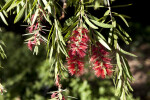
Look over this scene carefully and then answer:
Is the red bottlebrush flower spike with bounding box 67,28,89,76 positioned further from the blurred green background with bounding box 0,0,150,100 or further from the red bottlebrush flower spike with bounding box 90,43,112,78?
the blurred green background with bounding box 0,0,150,100

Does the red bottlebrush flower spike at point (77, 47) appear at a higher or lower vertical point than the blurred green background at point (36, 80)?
higher

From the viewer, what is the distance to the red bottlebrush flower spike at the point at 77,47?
24.5 inches

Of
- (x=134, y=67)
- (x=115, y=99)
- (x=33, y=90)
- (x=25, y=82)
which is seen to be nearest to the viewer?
(x=115, y=99)

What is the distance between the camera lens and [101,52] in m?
0.68

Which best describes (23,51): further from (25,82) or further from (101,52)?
(101,52)

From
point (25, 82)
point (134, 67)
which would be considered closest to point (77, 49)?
point (25, 82)

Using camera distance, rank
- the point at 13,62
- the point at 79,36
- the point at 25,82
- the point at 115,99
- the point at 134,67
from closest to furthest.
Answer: the point at 79,36 → the point at 115,99 → the point at 25,82 → the point at 13,62 → the point at 134,67

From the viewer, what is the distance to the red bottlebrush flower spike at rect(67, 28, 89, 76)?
2.04 ft

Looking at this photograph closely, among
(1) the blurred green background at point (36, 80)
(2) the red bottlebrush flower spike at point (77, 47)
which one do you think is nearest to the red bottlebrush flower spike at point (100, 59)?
(2) the red bottlebrush flower spike at point (77, 47)

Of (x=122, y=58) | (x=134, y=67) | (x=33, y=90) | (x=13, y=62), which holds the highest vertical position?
(x=122, y=58)

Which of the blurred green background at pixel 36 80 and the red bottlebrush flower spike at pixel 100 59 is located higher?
the red bottlebrush flower spike at pixel 100 59

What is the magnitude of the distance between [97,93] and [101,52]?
4.80ft

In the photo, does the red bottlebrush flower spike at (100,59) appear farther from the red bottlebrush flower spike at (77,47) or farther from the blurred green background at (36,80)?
the blurred green background at (36,80)

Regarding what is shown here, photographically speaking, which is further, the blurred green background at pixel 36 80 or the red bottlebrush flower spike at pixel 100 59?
the blurred green background at pixel 36 80
